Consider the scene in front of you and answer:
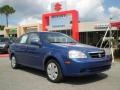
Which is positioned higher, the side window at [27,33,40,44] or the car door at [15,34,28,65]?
the side window at [27,33,40,44]

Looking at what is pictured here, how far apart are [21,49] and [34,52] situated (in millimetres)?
1259

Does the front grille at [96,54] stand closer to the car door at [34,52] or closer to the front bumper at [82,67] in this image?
the front bumper at [82,67]

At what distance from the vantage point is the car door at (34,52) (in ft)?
30.5

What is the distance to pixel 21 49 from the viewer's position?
10711mm

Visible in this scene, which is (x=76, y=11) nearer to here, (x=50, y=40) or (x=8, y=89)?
(x=50, y=40)

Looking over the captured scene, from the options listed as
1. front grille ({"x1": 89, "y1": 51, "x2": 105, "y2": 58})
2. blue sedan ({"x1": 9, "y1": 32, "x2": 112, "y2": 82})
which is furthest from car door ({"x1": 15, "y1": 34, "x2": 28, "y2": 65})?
front grille ({"x1": 89, "y1": 51, "x2": 105, "y2": 58})

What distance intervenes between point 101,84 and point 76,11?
1632 cm

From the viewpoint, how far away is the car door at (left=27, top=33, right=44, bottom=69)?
9297 millimetres

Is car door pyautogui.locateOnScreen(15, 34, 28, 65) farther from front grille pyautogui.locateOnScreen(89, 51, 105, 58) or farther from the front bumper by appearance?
front grille pyautogui.locateOnScreen(89, 51, 105, 58)

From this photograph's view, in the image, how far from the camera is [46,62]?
9062 millimetres

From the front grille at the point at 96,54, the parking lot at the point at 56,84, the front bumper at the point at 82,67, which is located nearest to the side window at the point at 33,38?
the parking lot at the point at 56,84

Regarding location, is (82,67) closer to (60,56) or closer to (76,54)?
(76,54)

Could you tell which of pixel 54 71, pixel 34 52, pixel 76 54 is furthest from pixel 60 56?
pixel 34 52

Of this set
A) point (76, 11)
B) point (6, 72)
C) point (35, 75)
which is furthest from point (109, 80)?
point (76, 11)
